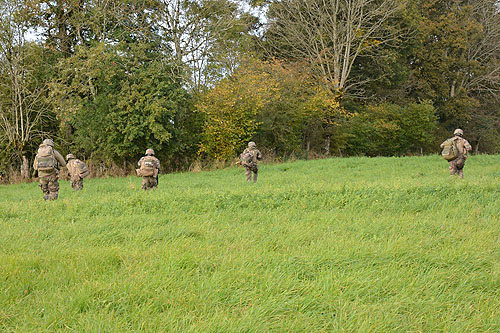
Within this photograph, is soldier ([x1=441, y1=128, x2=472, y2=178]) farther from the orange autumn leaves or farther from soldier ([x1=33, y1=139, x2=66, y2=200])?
soldier ([x1=33, y1=139, x2=66, y2=200])

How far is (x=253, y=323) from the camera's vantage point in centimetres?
324

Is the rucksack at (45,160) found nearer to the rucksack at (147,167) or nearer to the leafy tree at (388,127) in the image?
the rucksack at (147,167)

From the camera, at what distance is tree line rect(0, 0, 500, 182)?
22547 millimetres

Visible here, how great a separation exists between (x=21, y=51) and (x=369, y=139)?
25.7 m

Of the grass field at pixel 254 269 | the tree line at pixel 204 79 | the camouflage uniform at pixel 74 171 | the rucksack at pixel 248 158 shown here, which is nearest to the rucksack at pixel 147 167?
the camouflage uniform at pixel 74 171

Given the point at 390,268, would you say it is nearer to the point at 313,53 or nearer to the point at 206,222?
the point at 206,222

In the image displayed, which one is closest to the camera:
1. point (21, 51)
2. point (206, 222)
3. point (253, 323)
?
point (253, 323)

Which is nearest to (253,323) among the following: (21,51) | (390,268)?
(390,268)

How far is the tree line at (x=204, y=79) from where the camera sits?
74.0 ft

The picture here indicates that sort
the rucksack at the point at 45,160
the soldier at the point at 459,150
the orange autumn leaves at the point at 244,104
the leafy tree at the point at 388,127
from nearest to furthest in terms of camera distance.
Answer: the rucksack at the point at 45,160 < the soldier at the point at 459,150 < the orange autumn leaves at the point at 244,104 < the leafy tree at the point at 388,127

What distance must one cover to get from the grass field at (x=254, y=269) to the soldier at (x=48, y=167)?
10.9 ft

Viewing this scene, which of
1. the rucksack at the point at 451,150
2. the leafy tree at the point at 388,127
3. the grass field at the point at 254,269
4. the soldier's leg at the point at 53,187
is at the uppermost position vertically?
the leafy tree at the point at 388,127

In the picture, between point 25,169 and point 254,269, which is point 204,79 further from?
point 254,269

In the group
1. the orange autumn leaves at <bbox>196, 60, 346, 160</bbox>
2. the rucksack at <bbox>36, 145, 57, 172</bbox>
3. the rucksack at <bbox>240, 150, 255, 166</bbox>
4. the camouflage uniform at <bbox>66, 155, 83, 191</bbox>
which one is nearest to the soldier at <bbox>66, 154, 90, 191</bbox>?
the camouflage uniform at <bbox>66, 155, 83, 191</bbox>
